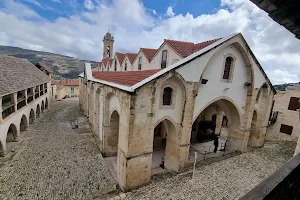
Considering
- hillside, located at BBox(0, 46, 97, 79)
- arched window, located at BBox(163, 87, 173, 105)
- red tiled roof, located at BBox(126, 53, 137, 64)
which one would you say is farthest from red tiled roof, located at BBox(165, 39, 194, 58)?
hillside, located at BBox(0, 46, 97, 79)

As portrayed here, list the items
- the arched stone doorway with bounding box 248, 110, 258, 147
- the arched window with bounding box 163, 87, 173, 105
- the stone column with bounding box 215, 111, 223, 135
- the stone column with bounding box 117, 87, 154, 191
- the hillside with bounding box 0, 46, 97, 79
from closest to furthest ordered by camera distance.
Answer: the stone column with bounding box 117, 87, 154, 191 < the arched window with bounding box 163, 87, 173, 105 < the arched stone doorway with bounding box 248, 110, 258, 147 < the stone column with bounding box 215, 111, 223, 135 < the hillside with bounding box 0, 46, 97, 79

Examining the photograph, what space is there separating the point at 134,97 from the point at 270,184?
723cm

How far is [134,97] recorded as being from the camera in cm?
854

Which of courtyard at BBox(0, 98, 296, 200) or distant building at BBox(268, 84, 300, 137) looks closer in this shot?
courtyard at BBox(0, 98, 296, 200)

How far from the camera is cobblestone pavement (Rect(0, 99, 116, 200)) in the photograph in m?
8.99

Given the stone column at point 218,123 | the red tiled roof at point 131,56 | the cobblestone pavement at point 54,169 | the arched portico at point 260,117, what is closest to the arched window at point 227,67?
the arched portico at point 260,117

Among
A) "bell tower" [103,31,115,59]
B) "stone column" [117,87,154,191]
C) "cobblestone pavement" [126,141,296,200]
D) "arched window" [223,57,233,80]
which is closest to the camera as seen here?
"stone column" [117,87,154,191]

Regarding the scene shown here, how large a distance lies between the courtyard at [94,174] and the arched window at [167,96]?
15.4 ft

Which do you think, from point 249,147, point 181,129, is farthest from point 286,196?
point 249,147

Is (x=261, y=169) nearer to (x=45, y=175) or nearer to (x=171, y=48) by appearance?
(x=171, y=48)

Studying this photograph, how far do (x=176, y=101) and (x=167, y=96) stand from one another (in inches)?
26.6

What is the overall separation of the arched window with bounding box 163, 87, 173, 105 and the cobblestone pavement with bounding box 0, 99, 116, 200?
581cm

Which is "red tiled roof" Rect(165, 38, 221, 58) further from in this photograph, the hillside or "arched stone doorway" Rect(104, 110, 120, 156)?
the hillside

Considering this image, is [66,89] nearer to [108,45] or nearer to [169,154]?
[108,45]
